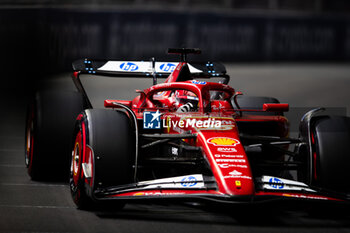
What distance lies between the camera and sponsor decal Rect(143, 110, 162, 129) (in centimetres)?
655

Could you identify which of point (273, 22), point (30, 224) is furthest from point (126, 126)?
point (273, 22)

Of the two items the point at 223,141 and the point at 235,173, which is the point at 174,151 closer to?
the point at 223,141

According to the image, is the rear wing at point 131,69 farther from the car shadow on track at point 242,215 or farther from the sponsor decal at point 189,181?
the sponsor decal at point 189,181

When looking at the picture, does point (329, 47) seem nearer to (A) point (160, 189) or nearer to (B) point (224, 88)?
(B) point (224, 88)

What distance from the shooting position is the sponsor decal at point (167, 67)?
904 centimetres

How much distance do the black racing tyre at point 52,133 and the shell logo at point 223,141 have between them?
2.05 metres

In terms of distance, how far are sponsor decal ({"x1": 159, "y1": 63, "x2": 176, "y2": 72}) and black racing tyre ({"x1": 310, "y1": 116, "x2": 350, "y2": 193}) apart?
9.69 feet

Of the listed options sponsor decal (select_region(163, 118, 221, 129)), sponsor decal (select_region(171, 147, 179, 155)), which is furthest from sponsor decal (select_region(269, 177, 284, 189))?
sponsor decal (select_region(171, 147, 179, 155))

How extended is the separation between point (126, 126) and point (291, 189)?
1.45m

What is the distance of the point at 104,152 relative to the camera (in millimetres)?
6078

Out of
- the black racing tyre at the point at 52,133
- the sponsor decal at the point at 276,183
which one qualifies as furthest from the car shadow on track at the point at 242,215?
the black racing tyre at the point at 52,133

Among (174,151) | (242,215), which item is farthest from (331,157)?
(174,151)

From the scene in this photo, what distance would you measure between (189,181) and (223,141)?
20.4 inches

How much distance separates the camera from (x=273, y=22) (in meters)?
25.9
